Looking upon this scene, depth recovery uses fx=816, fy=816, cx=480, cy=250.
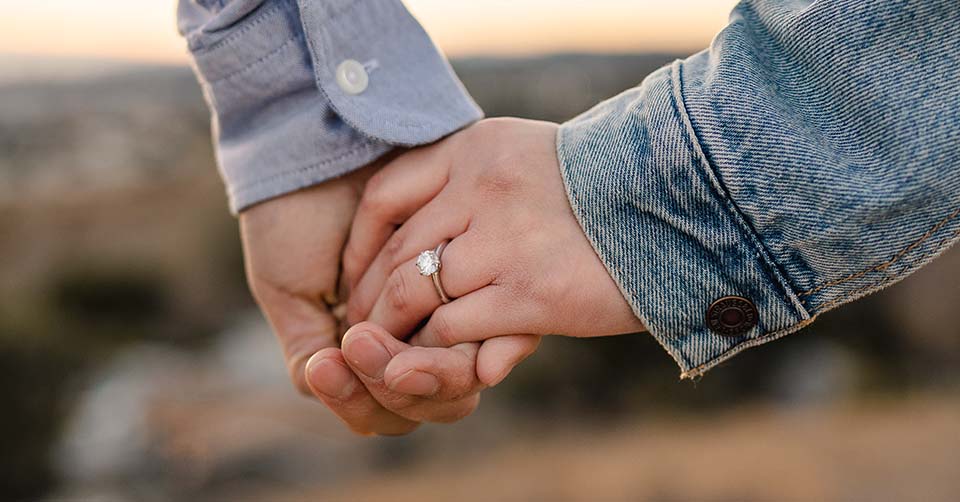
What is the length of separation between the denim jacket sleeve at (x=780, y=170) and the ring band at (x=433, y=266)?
300 mm

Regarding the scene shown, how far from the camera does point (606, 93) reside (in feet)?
32.7

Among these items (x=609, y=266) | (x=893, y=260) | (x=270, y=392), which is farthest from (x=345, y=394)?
(x=270, y=392)

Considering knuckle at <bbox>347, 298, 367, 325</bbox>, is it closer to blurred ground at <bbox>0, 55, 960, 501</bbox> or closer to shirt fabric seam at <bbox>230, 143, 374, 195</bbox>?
shirt fabric seam at <bbox>230, 143, 374, 195</bbox>

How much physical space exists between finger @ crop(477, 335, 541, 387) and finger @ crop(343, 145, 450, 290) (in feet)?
1.10

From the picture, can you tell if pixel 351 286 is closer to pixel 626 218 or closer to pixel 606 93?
pixel 626 218

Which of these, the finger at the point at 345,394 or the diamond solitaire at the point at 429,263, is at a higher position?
the diamond solitaire at the point at 429,263

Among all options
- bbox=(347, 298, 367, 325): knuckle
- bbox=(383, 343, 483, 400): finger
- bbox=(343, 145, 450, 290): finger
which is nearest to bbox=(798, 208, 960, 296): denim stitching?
bbox=(383, 343, 483, 400): finger

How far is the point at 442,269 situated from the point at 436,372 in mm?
213

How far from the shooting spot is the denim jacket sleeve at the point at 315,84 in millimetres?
1608

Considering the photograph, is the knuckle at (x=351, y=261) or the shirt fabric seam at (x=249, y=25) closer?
A: the shirt fabric seam at (x=249, y=25)

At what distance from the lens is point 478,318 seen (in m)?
1.54

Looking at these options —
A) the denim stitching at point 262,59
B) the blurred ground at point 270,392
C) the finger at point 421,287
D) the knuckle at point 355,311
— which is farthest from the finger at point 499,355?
the blurred ground at point 270,392

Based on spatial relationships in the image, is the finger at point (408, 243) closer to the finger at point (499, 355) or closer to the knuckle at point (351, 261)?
the knuckle at point (351, 261)

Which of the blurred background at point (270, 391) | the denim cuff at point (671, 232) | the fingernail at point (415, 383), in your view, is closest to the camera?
the denim cuff at point (671, 232)
